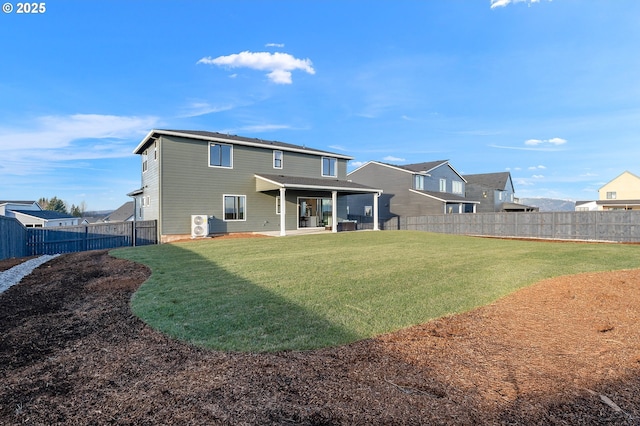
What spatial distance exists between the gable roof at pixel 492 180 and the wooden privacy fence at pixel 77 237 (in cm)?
3965

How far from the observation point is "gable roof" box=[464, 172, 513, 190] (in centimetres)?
4228

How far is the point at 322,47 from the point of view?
16.3 m

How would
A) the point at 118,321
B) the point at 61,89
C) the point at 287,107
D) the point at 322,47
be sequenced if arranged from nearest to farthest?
the point at 118,321 < the point at 61,89 < the point at 322,47 < the point at 287,107

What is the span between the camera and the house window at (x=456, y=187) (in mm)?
36500

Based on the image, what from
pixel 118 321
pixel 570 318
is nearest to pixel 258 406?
pixel 118 321

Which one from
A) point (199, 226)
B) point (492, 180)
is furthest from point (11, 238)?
point (492, 180)

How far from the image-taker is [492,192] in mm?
40875

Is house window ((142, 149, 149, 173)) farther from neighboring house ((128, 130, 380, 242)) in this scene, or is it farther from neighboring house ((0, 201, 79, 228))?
neighboring house ((0, 201, 79, 228))

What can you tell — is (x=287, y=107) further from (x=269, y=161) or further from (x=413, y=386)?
(x=413, y=386)

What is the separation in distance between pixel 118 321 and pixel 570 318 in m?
6.48

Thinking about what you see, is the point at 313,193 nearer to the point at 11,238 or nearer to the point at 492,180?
the point at 11,238

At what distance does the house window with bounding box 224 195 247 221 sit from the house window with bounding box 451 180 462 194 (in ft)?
84.2

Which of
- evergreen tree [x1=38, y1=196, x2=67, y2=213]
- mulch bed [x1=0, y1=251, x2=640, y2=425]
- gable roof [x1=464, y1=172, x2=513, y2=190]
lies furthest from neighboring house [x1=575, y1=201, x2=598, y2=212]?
evergreen tree [x1=38, y1=196, x2=67, y2=213]

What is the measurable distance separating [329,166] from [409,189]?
34.7 ft
